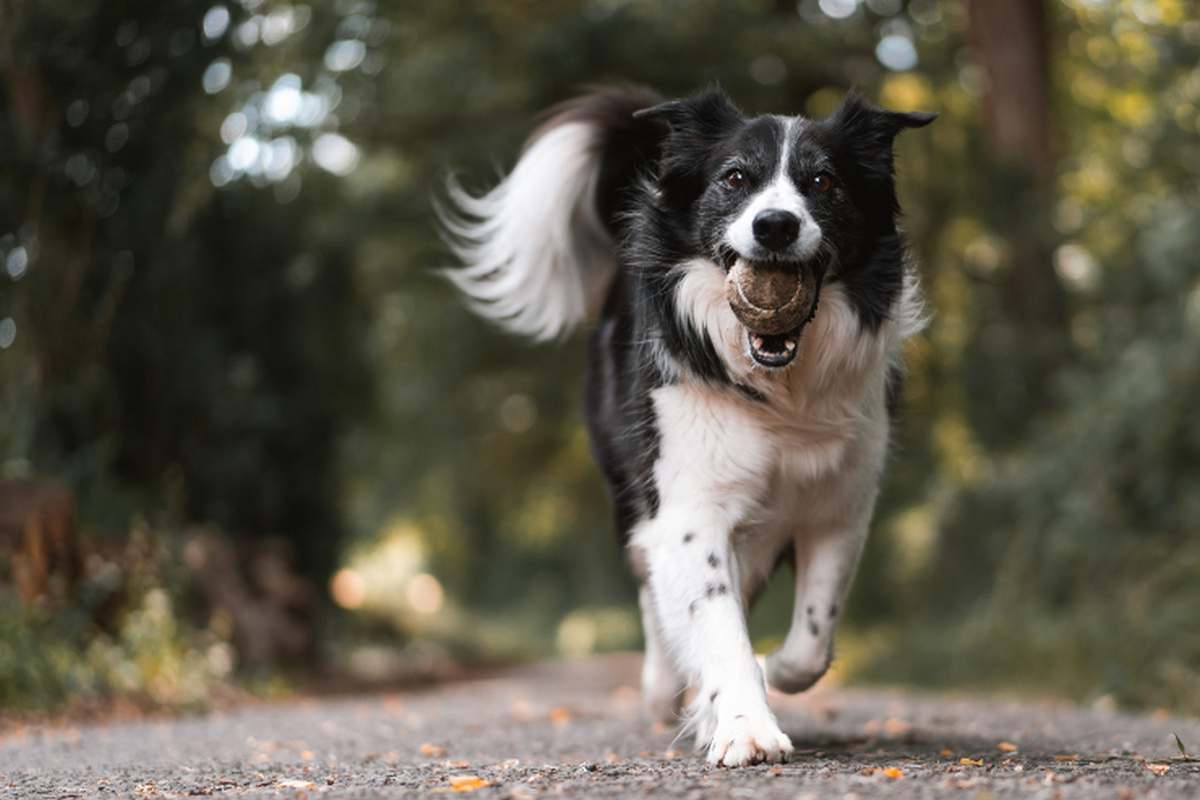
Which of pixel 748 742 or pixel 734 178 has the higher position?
pixel 734 178

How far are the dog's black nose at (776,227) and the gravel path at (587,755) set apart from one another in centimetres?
139

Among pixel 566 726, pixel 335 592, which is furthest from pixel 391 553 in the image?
pixel 566 726

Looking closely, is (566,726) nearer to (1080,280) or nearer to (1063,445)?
(1063,445)

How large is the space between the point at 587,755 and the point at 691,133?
6.49 feet

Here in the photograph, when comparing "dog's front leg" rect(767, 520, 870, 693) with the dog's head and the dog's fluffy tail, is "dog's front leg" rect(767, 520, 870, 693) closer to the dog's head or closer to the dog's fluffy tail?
the dog's head

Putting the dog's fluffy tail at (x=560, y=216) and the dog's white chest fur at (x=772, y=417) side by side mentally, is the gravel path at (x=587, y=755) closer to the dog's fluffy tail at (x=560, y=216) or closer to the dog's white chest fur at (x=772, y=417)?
the dog's white chest fur at (x=772, y=417)

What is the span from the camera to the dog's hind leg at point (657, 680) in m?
5.53

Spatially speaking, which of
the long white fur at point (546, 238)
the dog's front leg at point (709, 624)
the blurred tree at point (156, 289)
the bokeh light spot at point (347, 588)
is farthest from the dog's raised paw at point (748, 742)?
the bokeh light spot at point (347, 588)

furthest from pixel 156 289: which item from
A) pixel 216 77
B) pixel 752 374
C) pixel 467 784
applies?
pixel 467 784

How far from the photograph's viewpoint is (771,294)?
13.6 feet

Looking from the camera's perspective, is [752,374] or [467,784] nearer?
[467,784]

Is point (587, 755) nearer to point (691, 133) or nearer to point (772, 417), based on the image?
point (772, 417)

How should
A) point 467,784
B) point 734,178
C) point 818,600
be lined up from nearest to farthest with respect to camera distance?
point 467,784
point 734,178
point 818,600

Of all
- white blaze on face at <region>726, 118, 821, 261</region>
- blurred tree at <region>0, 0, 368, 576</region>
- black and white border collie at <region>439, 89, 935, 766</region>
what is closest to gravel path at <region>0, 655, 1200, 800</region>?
black and white border collie at <region>439, 89, 935, 766</region>
